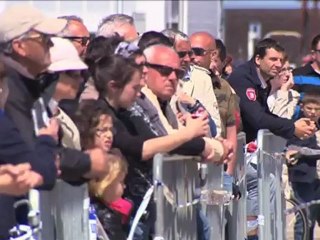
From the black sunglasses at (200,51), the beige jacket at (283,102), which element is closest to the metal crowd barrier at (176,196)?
the black sunglasses at (200,51)

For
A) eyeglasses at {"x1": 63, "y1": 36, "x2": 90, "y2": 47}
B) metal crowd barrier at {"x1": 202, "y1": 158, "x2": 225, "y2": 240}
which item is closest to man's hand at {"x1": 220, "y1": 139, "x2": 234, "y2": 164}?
metal crowd barrier at {"x1": 202, "y1": 158, "x2": 225, "y2": 240}

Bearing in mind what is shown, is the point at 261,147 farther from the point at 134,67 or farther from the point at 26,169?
the point at 26,169

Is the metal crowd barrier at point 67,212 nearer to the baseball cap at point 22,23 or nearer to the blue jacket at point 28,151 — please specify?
the blue jacket at point 28,151

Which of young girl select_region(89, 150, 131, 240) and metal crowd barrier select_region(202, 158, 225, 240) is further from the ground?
young girl select_region(89, 150, 131, 240)

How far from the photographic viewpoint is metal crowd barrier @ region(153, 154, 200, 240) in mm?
5848

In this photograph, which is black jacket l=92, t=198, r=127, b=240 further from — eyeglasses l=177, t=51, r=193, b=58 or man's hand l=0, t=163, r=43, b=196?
eyeglasses l=177, t=51, r=193, b=58

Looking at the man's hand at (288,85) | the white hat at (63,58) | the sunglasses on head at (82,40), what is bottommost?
the man's hand at (288,85)

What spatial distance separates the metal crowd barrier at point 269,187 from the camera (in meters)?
8.40

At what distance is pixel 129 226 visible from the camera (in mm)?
5832

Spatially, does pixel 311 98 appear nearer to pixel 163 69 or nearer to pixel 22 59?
pixel 163 69

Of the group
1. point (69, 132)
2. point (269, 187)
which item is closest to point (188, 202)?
point (69, 132)

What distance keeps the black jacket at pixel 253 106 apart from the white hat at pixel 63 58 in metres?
3.64

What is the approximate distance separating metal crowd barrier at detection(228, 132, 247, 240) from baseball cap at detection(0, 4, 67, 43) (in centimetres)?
335

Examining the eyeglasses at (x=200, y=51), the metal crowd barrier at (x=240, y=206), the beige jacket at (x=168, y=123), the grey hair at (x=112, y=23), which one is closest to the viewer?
the beige jacket at (x=168, y=123)
